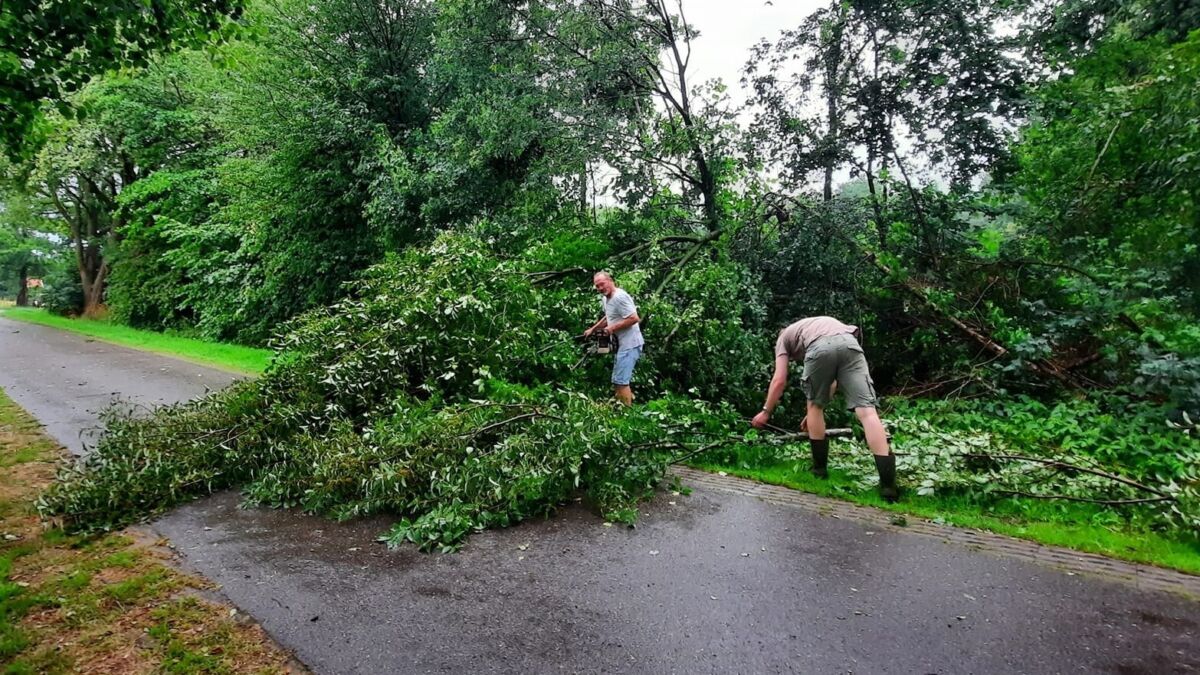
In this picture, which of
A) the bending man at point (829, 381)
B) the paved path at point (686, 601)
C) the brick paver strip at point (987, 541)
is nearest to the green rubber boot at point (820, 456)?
the bending man at point (829, 381)

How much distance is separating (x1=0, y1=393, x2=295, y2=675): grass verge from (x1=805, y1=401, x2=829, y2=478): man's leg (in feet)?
12.7

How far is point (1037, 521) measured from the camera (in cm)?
389

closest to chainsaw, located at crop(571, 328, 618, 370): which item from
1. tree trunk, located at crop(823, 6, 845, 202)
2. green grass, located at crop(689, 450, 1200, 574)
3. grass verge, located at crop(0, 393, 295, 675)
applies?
green grass, located at crop(689, 450, 1200, 574)

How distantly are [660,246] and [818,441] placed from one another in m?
4.70

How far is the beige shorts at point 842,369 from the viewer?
14.7 feet

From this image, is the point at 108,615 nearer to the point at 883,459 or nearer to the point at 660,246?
the point at 883,459

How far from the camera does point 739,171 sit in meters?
9.57

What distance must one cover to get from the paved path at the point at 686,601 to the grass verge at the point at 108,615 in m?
0.17

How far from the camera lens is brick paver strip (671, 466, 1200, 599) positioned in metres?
3.05

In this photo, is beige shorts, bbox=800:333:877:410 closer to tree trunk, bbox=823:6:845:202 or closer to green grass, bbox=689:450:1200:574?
green grass, bbox=689:450:1200:574

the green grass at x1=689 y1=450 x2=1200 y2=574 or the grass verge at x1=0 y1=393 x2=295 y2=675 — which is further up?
the green grass at x1=689 y1=450 x2=1200 y2=574

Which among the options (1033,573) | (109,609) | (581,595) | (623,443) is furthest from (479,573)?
(1033,573)

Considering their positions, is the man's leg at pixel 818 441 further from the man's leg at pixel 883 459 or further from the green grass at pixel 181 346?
the green grass at pixel 181 346

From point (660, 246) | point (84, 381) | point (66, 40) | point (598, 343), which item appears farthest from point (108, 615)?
point (84, 381)
